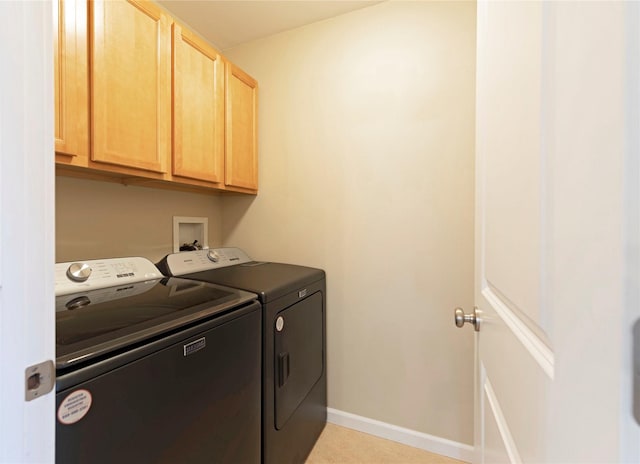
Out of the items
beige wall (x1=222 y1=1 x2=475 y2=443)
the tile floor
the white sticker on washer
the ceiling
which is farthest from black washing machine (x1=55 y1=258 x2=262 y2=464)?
the ceiling

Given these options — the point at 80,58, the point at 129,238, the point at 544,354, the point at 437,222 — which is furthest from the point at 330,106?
the point at 544,354

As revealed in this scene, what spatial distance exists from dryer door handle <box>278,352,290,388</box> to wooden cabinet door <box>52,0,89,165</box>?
1130 millimetres

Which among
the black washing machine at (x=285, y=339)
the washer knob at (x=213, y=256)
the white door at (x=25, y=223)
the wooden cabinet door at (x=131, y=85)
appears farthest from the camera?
the washer knob at (x=213, y=256)

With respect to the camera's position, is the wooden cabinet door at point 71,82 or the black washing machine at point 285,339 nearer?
the wooden cabinet door at point 71,82

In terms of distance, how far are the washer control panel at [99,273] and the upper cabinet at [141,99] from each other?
16.6 inches

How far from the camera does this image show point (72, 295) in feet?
3.48

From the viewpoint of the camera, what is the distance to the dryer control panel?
5.12 ft

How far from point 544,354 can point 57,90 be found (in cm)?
148

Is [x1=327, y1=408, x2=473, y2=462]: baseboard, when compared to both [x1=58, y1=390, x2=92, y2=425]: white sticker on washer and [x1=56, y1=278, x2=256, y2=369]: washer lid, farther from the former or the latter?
[x1=58, y1=390, x2=92, y2=425]: white sticker on washer

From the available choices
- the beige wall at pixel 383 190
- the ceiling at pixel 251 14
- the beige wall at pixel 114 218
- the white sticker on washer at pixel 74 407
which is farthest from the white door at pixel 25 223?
the ceiling at pixel 251 14

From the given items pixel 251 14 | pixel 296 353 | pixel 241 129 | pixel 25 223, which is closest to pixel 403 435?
pixel 296 353

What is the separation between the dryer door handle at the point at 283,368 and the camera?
1272 mm

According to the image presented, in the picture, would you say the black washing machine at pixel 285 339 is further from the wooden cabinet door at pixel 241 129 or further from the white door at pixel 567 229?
the white door at pixel 567 229

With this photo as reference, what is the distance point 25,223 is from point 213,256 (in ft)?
4.72
